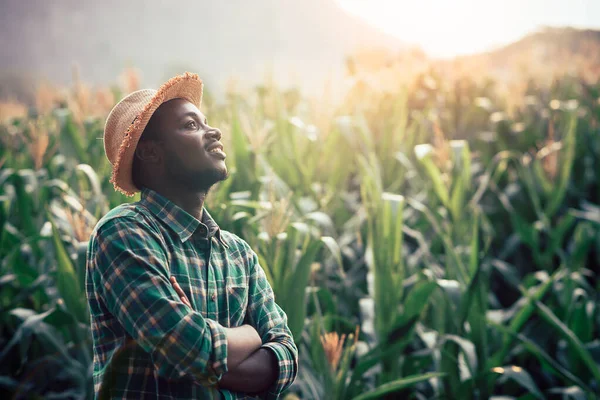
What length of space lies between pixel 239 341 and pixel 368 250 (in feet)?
4.41

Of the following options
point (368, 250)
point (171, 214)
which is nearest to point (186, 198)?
point (171, 214)

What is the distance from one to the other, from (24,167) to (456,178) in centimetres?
224

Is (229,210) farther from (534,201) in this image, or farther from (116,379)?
(534,201)

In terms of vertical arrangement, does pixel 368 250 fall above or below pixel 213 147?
below

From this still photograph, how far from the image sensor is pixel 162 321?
0.67 m

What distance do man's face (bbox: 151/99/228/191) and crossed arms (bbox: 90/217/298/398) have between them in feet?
0.28

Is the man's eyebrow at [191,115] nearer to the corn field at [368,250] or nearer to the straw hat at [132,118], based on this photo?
the straw hat at [132,118]

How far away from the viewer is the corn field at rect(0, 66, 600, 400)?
1634mm

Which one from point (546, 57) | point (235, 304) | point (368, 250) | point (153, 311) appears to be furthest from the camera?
point (546, 57)

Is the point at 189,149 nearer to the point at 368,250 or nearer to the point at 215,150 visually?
the point at 215,150

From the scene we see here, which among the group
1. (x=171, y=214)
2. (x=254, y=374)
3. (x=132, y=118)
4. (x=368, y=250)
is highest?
(x=132, y=118)

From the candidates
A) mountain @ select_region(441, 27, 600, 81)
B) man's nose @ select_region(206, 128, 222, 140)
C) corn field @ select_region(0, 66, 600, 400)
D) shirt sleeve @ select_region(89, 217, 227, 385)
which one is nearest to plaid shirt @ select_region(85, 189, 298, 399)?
shirt sleeve @ select_region(89, 217, 227, 385)

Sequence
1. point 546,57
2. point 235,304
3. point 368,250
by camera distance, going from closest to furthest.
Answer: point 235,304
point 368,250
point 546,57

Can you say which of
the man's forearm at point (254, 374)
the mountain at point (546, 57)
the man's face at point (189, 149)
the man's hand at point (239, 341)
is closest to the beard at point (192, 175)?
the man's face at point (189, 149)
